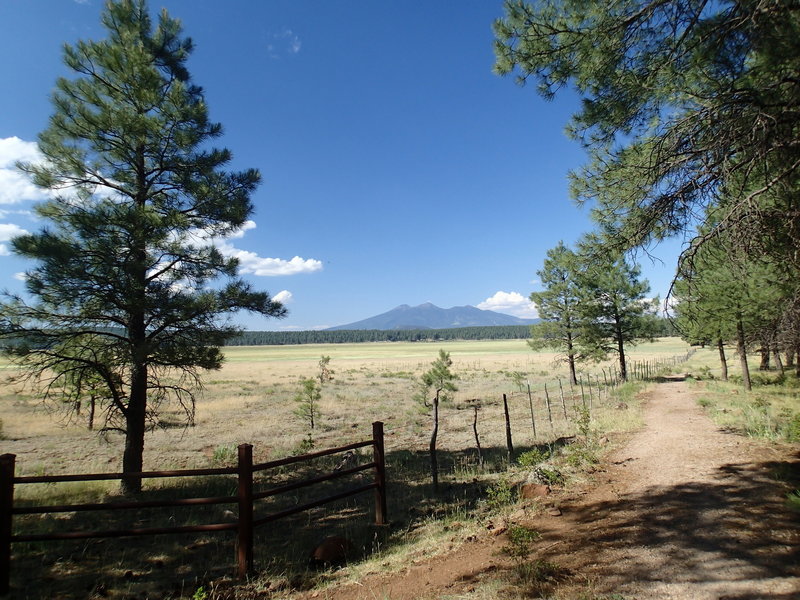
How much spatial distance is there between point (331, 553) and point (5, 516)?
3.88m

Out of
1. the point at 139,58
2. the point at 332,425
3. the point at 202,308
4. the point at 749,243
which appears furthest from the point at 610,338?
the point at 139,58

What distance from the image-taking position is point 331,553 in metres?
5.60

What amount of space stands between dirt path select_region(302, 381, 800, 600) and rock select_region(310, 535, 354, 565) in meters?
0.88

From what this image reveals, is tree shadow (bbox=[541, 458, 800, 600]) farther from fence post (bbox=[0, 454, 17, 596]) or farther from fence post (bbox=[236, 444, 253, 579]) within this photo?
fence post (bbox=[0, 454, 17, 596])

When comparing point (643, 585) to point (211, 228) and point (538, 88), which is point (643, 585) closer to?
point (538, 88)

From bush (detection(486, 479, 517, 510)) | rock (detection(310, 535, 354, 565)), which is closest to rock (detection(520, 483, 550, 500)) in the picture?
bush (detection(486, 479, 517, 510))

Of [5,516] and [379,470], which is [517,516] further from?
[5,516]

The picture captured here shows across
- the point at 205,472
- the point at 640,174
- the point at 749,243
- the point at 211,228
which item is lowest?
the point at 205,472

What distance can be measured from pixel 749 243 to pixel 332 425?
16974 mm

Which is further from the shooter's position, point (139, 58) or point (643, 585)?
point (139, 58)

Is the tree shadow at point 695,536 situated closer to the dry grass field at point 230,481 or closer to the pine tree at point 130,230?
the dry grass field at point 230,481

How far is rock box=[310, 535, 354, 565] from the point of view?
18.2 feet

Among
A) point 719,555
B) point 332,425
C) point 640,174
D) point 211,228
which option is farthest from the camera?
point 332,425

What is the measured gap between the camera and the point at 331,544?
5711 millimetres
